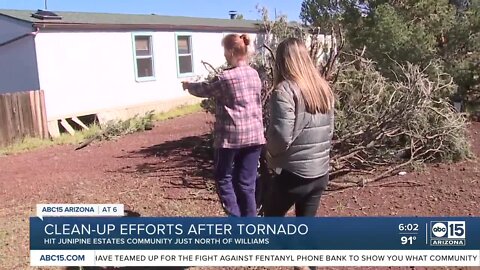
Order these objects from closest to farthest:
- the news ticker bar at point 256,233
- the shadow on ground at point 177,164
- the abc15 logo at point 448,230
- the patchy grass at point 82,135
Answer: the news ticker bar at point 256,233
the abc15 logo at point 448,230
the shadow on ground at point 177,164
the patchy grass at point 82,135

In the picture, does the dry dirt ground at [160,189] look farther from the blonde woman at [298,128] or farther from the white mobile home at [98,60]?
the white mobile home at [98,60]

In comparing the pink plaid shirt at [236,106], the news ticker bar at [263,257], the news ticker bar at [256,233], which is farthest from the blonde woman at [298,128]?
the pink plaid shirt at [236,106]

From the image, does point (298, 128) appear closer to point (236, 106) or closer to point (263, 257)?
point (236, 106)

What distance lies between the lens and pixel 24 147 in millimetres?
10797

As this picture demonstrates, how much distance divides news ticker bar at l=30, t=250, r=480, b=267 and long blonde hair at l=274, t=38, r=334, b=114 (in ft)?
3.39

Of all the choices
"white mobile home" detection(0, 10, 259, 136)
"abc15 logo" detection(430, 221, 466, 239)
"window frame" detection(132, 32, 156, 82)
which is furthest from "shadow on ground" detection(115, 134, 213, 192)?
"window frame" detection(132, 32, 156, 82)

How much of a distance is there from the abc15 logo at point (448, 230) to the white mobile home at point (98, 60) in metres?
10.1

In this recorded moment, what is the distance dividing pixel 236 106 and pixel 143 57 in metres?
11.6

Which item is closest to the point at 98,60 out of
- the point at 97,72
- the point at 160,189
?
the point at 97,72

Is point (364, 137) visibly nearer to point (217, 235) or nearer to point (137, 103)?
point (217, 235)

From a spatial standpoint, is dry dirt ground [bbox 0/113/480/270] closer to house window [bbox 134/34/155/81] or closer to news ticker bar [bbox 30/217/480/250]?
news ticker bar [bbox 30/217/480/250]

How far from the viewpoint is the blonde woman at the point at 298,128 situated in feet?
10.6

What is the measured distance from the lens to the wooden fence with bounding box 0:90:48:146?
11.3m

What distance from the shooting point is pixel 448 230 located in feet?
12.4
